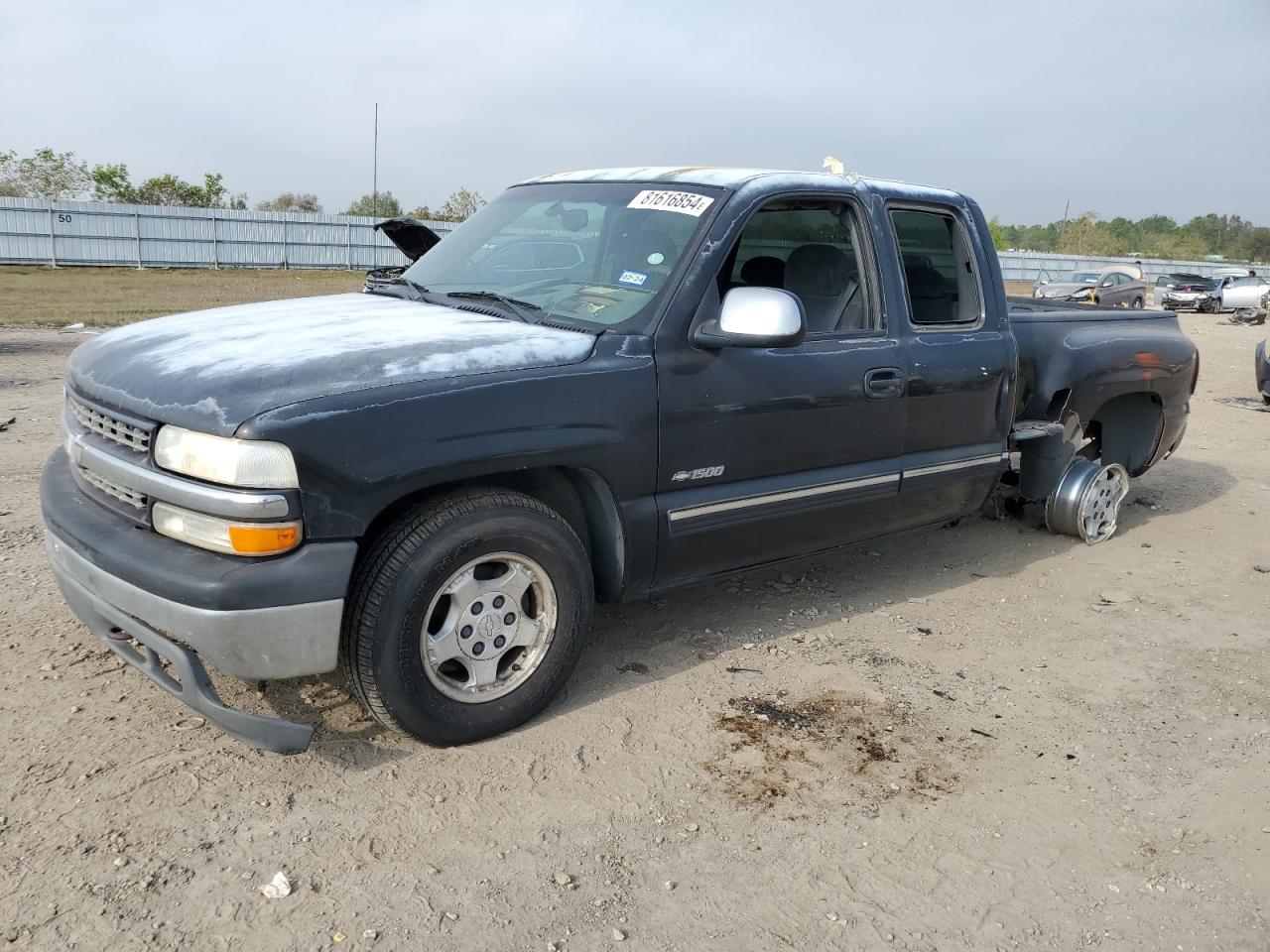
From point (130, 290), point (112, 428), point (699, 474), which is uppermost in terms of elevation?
point (112, 428)

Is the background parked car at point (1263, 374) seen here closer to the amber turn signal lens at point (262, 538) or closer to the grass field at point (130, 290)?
the grass field at point (130, 290)

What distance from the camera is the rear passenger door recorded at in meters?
4.44

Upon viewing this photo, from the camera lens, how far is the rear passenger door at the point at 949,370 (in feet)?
14.6

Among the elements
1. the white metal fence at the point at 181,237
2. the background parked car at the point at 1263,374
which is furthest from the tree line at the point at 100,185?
the background parked car at the point at 1263,374

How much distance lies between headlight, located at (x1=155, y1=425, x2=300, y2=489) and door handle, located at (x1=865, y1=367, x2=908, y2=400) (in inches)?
92.6

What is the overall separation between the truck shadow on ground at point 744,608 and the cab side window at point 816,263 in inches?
41.1

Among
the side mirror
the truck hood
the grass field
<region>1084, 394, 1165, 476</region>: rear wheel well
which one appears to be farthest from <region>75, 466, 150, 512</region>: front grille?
the grass field

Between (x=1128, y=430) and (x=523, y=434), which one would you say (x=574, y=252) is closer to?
(x=523, y=434)

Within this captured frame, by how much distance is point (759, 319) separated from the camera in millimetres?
3484

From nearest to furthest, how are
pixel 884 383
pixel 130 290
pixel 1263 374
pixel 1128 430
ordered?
pixel 884 383 < pixel 1128 430 < pixel 1263 374 < pixel 130 290

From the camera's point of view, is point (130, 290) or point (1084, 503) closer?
point (1084, 503)

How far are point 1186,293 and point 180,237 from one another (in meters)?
30.9

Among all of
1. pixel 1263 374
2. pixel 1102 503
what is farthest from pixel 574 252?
pixel 1263 374

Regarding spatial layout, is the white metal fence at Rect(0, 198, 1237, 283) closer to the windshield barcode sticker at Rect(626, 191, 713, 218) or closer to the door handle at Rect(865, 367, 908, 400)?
the door handle at Rect(865, 367, 908, 400)
